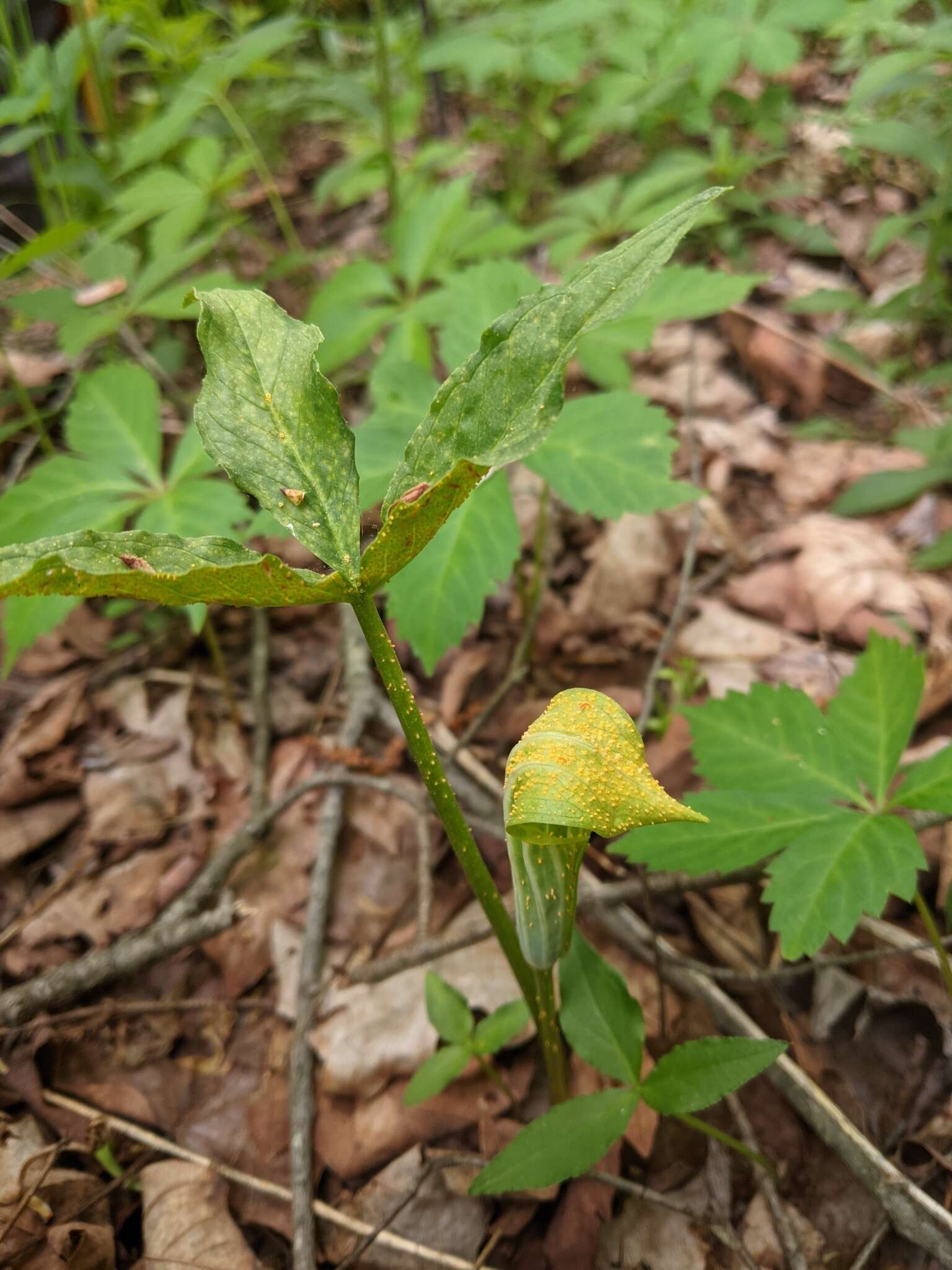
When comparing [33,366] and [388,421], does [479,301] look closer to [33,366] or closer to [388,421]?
[388,421]

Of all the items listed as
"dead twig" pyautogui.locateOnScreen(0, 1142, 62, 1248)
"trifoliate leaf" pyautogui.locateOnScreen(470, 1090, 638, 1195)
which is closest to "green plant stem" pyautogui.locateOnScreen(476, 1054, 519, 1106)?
"trifoliate leaf" pyautogui.locateOnScreen(470, 1090, 638, 1195)

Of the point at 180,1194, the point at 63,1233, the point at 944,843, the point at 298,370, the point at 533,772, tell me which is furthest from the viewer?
the point at 944,843

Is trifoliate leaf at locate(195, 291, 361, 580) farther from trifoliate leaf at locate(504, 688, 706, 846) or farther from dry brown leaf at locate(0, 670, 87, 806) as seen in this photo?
dry brown leaf at locate(0, 670, 87, 806)

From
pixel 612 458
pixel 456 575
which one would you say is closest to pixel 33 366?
pixel 456 575

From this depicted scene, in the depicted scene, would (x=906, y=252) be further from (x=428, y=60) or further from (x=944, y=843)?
(x=944, y=843)

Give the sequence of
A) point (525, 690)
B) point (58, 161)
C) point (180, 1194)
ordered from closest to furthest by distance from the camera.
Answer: point (180, 1194) → point (525, 690) → point (58, 161)

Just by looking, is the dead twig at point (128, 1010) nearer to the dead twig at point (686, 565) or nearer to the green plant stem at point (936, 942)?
the dead twig at point (686, 565)

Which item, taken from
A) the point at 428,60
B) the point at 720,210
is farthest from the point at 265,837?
the point at 720,210
